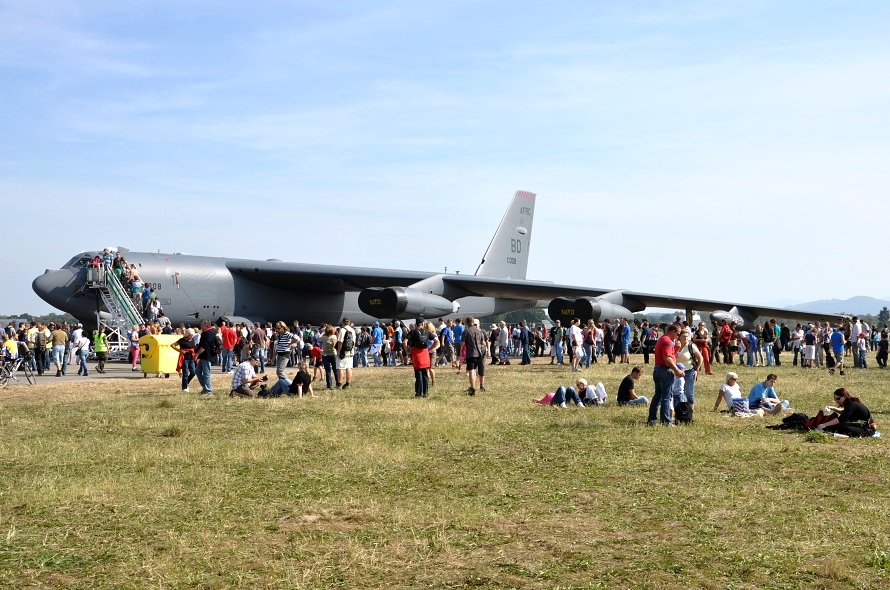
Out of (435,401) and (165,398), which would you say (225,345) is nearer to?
(165,398)

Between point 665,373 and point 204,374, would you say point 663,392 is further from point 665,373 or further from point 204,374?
point 204,374

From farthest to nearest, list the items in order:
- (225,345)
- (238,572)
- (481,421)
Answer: (225,345) < (481,421) < (238,572)

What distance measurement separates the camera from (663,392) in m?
12.6

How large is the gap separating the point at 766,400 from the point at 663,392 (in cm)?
272

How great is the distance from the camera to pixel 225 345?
2391 centimetres

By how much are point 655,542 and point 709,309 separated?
2894 centimetres

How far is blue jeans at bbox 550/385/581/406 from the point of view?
1553 cm

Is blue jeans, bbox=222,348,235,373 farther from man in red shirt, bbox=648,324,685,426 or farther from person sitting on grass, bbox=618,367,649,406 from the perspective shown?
man in red shirt, bbox=648,324,685,426

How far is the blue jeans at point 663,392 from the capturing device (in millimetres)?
12555

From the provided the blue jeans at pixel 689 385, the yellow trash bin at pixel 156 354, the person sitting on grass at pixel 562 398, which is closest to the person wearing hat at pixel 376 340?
the yellow trash bin at pixel 156 354

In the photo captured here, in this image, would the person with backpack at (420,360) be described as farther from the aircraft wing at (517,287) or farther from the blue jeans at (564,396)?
the aircraft wing at (517,287)

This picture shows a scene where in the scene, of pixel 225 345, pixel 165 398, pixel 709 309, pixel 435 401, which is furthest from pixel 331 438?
pixel 709 309

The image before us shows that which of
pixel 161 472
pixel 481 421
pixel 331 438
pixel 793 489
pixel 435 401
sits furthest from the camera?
pixel 435 401

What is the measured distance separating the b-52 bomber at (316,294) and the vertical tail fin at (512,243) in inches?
103
